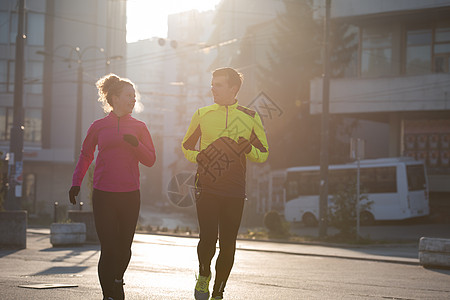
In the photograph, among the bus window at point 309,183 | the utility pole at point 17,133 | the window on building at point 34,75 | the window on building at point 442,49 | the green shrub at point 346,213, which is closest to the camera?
the utility pole at point 17,133

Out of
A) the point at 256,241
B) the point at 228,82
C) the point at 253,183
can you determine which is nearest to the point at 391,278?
the point at 228,82

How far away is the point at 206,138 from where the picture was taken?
6.46m

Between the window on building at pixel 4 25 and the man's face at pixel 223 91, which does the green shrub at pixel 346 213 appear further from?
the window on building at pixel 4 25

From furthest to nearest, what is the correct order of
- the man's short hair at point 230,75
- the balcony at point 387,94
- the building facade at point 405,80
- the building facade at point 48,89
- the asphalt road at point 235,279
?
the building facade at point 48,89 → the building facade at point 405,80 → the balcony at point 387,94 → the asphalt road at point 235,279 → the man's short hair at point 230,75

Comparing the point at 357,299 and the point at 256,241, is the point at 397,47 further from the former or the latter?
the point at 357,299

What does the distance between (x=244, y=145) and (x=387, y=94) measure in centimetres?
3164

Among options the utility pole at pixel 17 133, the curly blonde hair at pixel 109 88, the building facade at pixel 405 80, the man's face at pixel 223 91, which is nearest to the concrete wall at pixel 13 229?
the utility pole at pixel 17 133

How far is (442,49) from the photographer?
37688 millimetres

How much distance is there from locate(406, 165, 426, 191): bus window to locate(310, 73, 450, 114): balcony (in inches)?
109

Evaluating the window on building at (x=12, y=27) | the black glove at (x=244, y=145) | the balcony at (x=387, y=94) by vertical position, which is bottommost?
the black glove at (x=244, y=145)

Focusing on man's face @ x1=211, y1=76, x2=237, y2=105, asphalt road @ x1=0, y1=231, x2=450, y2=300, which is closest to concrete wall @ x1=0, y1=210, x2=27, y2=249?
asphalt road @ x1=0, y1=231, x2=450, y2=300

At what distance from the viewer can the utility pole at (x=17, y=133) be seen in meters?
23.2

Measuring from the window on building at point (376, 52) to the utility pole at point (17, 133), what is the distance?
19.8 meters

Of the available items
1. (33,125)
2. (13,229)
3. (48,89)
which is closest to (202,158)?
(13,229)
